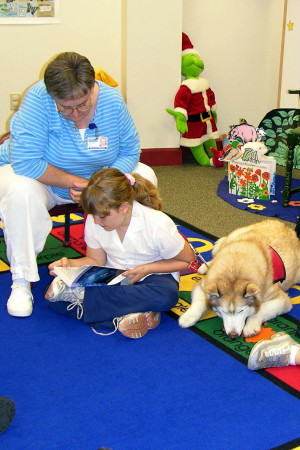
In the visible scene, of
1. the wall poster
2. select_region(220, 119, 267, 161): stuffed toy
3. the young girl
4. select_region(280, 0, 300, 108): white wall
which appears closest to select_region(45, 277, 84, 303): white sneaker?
the young girl

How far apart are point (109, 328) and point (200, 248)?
97 centimetres

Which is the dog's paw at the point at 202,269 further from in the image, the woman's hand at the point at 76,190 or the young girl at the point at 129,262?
the woman's hand at the point at 76,190

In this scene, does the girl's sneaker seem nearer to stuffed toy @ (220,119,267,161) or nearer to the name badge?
the name badge

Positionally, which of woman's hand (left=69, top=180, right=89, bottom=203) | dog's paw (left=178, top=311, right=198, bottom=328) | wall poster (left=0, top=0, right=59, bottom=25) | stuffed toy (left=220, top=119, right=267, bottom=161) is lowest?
dog's paw (left=178, top=311, right=198, bottom=328)

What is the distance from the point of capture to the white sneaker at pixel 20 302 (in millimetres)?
2361

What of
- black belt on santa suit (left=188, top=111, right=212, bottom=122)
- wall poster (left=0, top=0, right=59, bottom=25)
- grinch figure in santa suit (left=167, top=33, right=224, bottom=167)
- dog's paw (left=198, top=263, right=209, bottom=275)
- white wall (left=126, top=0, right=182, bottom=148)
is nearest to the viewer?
dog's paw (left=198, top=263, right=209, bottom=275)

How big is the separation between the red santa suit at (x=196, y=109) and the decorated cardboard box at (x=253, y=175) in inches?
32.5

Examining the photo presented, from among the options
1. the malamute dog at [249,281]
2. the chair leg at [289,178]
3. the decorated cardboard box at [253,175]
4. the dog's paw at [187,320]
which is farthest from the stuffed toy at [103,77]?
the dog's paw at [187,320]

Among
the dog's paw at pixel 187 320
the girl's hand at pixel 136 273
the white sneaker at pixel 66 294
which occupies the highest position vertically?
the girl's hand at pixel 136 273

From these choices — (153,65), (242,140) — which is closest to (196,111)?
(153,65)

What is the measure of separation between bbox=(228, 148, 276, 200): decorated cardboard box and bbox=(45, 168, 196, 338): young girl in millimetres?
1835

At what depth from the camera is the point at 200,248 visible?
3.12 metres

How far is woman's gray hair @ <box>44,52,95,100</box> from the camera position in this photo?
7.34 ft

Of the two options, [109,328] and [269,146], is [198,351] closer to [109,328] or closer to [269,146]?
[109,328]
